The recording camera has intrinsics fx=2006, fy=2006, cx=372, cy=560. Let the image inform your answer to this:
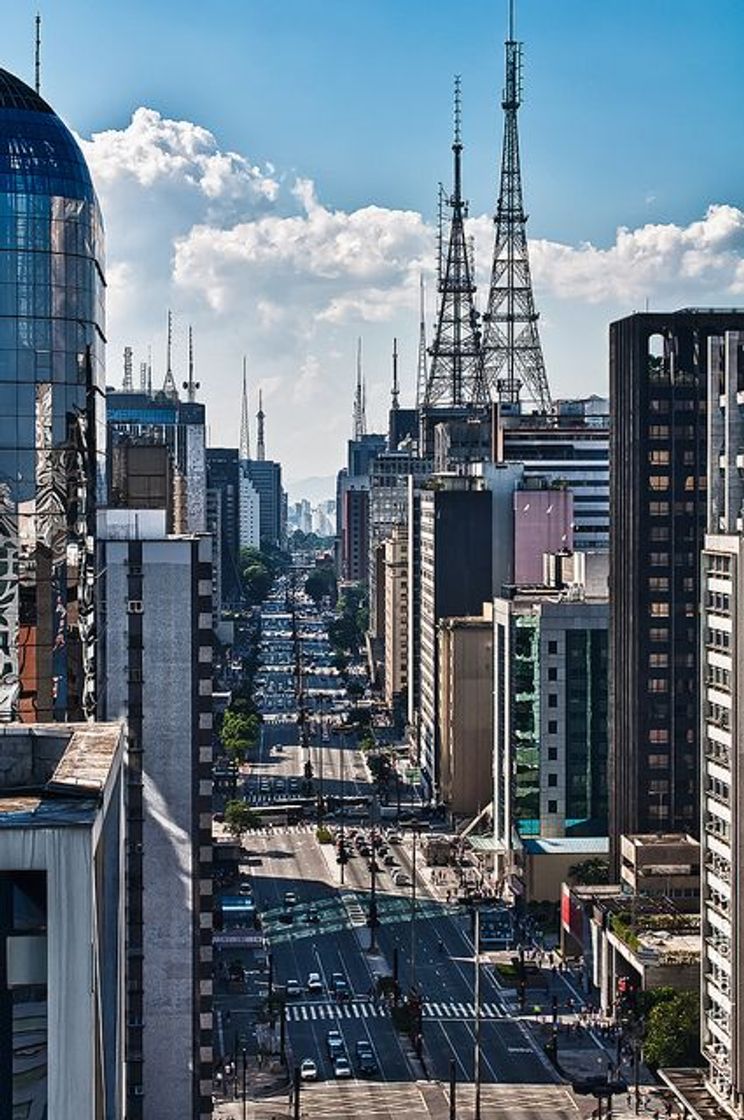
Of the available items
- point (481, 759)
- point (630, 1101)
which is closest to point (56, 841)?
point (630, 1101)

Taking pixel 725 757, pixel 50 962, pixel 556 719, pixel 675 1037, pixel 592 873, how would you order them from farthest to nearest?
pixel 556 719
pixel 592 873
pixel 675 1037
pixel 725 757
pixel 50 962

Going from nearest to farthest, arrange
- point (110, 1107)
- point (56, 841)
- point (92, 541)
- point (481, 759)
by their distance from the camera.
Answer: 1. point (56, 841)
2. point (110, 1107)
3. point (92, 541)
4. point (481, 759)

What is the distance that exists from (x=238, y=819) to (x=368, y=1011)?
40.0m

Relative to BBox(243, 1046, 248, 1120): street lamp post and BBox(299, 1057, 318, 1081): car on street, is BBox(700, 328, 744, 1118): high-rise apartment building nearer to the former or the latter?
BBox(299, 1057, 318, 1081): car on street

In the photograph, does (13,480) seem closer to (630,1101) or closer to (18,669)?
(18,669)

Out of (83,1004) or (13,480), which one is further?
(13,480)

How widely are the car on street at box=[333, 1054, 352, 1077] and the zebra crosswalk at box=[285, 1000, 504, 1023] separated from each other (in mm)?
7716

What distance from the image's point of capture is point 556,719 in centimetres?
11506

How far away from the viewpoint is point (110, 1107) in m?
→ 25.9

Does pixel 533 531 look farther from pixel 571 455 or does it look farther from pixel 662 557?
pixel 662 557

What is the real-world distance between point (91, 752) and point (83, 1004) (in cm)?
612

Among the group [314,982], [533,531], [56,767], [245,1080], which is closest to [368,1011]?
[314,982]

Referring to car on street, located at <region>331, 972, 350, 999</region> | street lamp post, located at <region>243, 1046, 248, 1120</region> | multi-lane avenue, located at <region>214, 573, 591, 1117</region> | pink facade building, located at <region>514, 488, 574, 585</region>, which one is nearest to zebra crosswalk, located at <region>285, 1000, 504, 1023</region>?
multi-lane avenue, located at <region>214, 573, 591, 1117</region>

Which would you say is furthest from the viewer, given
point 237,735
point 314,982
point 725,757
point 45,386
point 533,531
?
point 237,735
